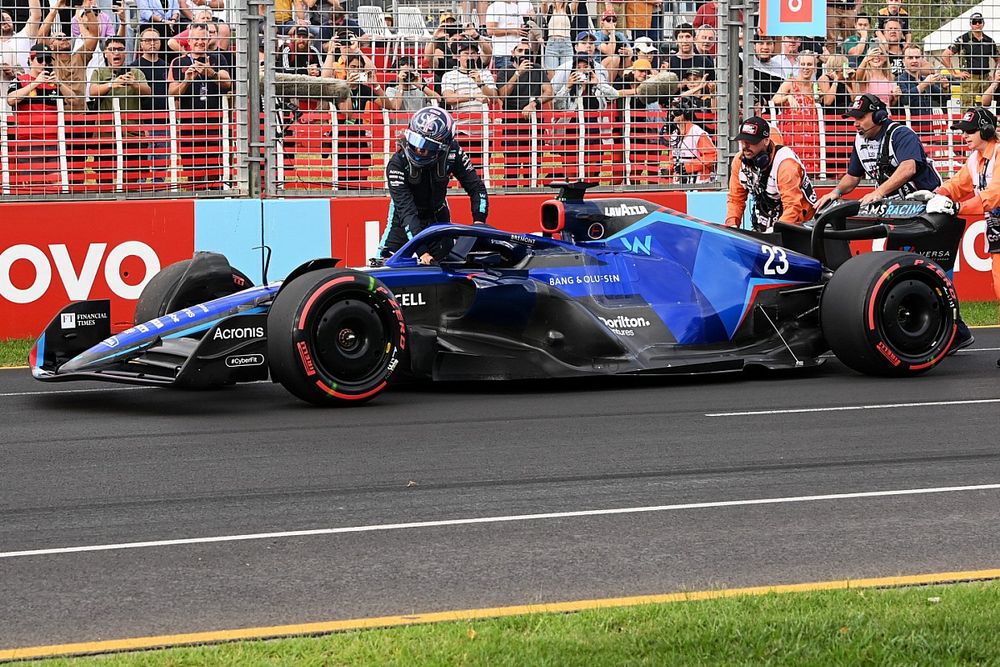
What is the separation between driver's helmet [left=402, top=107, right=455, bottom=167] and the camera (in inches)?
446

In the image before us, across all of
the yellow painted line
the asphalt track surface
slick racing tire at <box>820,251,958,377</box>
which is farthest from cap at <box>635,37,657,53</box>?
the yellow painted line

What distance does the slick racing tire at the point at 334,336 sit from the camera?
8.95 meters

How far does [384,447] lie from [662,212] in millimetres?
3541

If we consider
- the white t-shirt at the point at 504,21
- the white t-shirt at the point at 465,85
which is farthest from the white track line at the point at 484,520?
the white t-shirt at the point at 504,21

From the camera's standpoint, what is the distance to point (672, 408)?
9.35 m

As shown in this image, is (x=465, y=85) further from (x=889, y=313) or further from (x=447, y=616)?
(x=447, y=616)

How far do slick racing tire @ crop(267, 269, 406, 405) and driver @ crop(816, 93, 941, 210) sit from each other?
4.65 meters

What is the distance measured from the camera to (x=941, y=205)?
36.9 feet

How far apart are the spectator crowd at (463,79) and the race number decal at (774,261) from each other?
4.49 meters

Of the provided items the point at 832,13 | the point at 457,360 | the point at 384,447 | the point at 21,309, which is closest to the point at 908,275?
the point at 457,360

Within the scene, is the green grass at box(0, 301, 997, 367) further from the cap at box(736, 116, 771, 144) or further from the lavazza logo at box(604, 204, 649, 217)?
the lavazza logo at box(604, 204, 649, 217)

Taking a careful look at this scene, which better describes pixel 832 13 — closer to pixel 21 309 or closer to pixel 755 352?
pixel 755 352

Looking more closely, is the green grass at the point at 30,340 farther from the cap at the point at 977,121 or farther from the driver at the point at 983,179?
the cap at the point at 977,121

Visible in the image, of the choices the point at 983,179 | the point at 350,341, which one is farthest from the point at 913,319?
the point at 350,341
